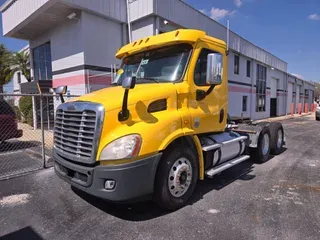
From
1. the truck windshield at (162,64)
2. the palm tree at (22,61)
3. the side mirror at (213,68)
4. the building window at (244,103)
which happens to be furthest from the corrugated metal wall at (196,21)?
the palm tree at (22,61)

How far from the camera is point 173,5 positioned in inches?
513

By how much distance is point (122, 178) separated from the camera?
3.14 meters

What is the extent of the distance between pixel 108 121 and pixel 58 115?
122cm

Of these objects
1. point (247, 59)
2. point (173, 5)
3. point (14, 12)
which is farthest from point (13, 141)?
point (247, 59)

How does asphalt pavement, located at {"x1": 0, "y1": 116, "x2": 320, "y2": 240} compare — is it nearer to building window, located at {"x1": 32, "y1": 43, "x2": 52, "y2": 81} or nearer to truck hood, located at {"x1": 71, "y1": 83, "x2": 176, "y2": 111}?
truck hood, located at {"x1": 71, "y1": 83, "x2": 176, "y2": 111}

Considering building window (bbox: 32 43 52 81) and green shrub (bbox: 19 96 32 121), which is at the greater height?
building window (bbox: 32 43 52 81)

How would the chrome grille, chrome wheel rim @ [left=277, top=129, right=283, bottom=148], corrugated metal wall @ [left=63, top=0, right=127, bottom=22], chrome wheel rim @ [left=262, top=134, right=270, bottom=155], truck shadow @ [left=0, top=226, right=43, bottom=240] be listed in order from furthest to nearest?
corrugated metal wall @ [left=63, top=0, right=127, bottom=22] → chrome wheel rim @ [left=277, top=129, right=283, bottom=148] → chrome wheel rim @ [left=262, top=134, right=270, bottom=155] → the chrome grille → truck shadow @ [left=0, top=226, right=43, bottom=240]

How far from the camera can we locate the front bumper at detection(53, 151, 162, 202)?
10.3 ft

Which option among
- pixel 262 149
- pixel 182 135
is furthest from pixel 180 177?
pixel 262 149

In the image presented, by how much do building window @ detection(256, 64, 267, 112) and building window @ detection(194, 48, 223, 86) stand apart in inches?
923

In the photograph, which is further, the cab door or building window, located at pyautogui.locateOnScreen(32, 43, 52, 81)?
building window, located at pyautogui.locateOnScreen(32, 43, 52, 81)

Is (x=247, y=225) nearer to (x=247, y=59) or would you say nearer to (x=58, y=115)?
(x=58, y=115)

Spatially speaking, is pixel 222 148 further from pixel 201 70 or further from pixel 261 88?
pixel 261 88

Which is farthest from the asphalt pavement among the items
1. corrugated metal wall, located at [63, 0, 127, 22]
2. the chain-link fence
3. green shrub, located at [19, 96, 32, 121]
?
green shrub, located at [19, 96, 32, 121]
